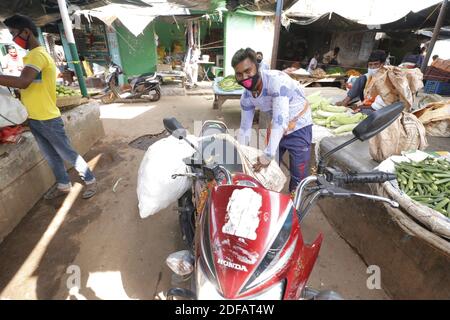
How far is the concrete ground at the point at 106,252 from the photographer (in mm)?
2293

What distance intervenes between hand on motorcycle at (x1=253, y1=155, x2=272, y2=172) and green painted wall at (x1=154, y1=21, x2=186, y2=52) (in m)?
11.8

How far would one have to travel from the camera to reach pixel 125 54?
10.9 metres

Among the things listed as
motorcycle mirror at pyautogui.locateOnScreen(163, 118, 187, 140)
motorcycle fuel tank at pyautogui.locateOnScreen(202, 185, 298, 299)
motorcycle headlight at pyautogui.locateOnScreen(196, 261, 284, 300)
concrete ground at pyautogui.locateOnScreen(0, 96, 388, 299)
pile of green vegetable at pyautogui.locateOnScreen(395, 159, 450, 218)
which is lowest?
concrete ground at pyautogui.locateOnScreen(0, 96, 388, 299)

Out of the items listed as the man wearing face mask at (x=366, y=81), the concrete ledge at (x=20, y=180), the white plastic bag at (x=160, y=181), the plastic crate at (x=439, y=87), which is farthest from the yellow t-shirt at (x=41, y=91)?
the plastic crate at (x=439, y=87)

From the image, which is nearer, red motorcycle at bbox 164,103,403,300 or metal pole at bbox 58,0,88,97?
red motorcycle at bbox 164,103,403,300

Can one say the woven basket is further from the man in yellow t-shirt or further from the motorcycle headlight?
the motorcycle headlight

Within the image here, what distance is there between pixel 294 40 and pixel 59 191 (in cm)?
1576

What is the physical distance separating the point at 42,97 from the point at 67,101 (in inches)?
67.8

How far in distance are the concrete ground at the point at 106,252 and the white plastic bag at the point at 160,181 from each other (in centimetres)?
76

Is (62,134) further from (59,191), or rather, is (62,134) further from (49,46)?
(49,46)

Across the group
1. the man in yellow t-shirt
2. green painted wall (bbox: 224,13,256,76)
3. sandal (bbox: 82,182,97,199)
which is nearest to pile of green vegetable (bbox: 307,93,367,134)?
sandal (bbox: 82,182,97,199)

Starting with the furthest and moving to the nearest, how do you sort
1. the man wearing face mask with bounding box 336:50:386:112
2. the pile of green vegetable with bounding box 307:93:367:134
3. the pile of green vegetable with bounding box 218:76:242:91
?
1. the pile of green vegetable with bounding box 218:76:242:91
2. the man wearing face mask with bounding box 336:50:386:112
3. the pile of green vegetable with bounding box 307:93:367:134

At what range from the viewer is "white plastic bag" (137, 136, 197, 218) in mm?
2113
